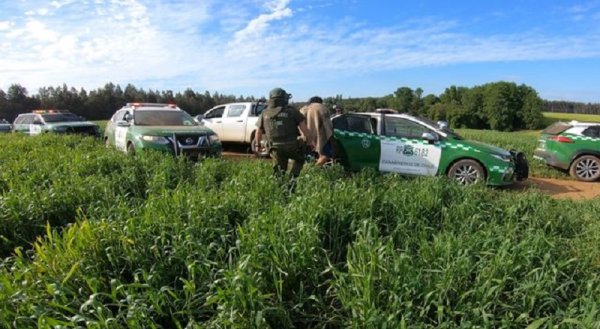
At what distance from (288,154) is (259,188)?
64.0 inches

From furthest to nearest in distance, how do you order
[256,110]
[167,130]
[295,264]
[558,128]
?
[256,110] → [558,128] → [167,130] → [295,264]

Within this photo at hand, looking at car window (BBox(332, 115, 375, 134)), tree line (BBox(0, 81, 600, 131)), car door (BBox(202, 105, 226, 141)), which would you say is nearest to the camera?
car window (BBox(332, 115, 375, 134))

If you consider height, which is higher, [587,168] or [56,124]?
[56,124]

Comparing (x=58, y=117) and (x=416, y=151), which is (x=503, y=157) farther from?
(x=58, y=117)

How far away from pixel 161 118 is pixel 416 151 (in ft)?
21.1

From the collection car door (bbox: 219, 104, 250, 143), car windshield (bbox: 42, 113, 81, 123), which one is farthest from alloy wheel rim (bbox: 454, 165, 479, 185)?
car windshield (bbox: 42, 113, 81, 123)

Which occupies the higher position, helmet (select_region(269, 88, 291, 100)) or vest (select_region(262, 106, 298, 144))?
helmet (select_region(269, 88, 291, 100))

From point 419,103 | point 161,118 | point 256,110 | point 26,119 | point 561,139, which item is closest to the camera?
point 161,118

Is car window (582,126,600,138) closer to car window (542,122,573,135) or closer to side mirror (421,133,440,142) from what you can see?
car window (542,122,573,135)

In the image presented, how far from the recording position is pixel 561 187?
10.1 m

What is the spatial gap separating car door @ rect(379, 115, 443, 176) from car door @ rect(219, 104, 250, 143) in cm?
562

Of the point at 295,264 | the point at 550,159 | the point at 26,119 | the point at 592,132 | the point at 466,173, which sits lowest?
the point at 295,264

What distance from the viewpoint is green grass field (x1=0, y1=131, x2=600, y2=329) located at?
104 inches

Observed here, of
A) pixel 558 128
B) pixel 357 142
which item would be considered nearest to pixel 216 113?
pixel 357 142
